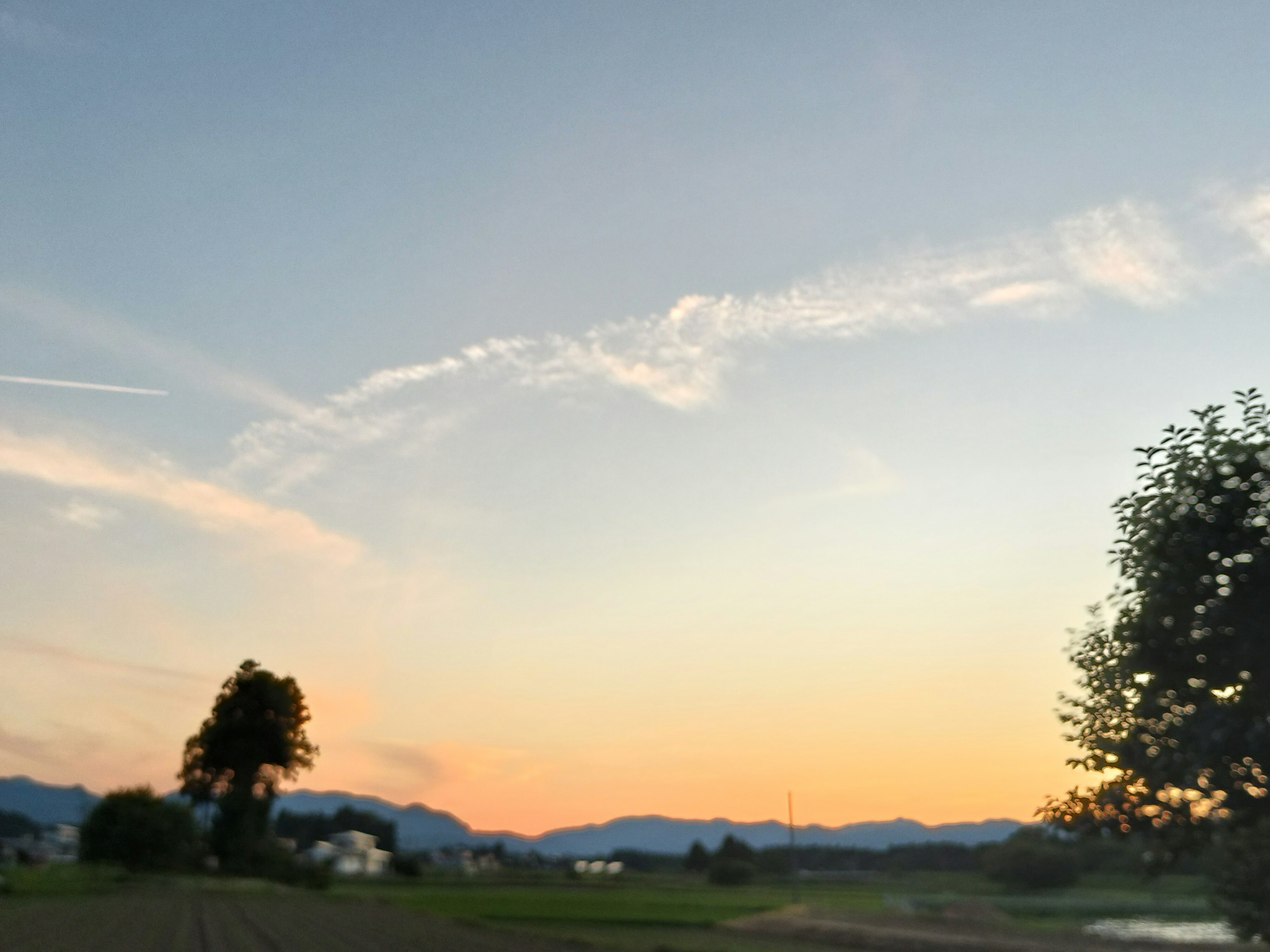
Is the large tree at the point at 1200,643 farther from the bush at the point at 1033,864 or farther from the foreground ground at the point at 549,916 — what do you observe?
the bush at the point at 1033,864

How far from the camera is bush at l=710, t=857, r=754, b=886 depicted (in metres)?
125

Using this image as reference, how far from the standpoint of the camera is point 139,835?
339 feet

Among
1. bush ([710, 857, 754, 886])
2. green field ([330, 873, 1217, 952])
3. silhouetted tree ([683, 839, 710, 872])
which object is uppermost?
silhouetted tree ([683, 839, 710, 872])

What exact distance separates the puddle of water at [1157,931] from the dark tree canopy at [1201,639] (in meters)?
10.6

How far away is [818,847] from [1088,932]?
136500mm

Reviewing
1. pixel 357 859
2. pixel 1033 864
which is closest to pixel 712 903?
pixel 1033 864

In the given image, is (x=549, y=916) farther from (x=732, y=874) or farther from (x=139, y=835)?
(x=732, y=874)

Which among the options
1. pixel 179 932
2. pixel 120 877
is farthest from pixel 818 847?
pixel 179 932

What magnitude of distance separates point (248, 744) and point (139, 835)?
12.8m

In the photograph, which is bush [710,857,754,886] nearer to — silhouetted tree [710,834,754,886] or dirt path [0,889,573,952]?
silhouetted tree [710,834,754,886]

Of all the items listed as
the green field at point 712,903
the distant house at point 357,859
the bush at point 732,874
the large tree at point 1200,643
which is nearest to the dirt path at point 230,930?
the green field at point 712,903

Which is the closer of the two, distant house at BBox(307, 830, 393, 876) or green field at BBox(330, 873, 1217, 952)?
green field at BBox(330, 873, 1217, 952)

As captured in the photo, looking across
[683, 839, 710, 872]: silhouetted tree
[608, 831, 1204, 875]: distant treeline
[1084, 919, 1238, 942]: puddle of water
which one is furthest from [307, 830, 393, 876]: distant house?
[1084, 919, 1238, 942]: puddle of water

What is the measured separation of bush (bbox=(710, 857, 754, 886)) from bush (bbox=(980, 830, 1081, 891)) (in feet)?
138
